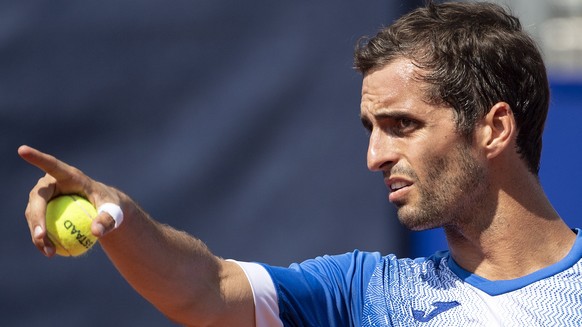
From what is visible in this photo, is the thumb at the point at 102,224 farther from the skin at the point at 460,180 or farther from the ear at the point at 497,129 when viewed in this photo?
the ear at the point at 497,129

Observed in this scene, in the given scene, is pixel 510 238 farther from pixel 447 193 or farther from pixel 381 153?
pixel 381 153

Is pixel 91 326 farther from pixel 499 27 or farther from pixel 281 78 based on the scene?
pixel 499 27

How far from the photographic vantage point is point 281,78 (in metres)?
4.77

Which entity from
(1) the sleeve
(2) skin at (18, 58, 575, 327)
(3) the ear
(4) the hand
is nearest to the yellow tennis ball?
(4) the hand

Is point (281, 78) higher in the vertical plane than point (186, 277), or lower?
higher

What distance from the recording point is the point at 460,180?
11.2 feet

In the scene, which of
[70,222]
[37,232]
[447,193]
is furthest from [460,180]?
[37,232]

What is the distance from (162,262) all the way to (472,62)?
1.28m

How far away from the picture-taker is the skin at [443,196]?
10.5ft

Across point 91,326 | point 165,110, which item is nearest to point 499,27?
point 165,110

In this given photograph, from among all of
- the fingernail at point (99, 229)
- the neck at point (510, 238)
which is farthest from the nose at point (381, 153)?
the fingernail at point (99, 229)

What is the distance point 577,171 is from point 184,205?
1821 mm

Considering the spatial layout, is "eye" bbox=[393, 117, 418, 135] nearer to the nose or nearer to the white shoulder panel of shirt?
the nose

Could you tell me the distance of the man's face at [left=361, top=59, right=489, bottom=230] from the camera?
336cm
